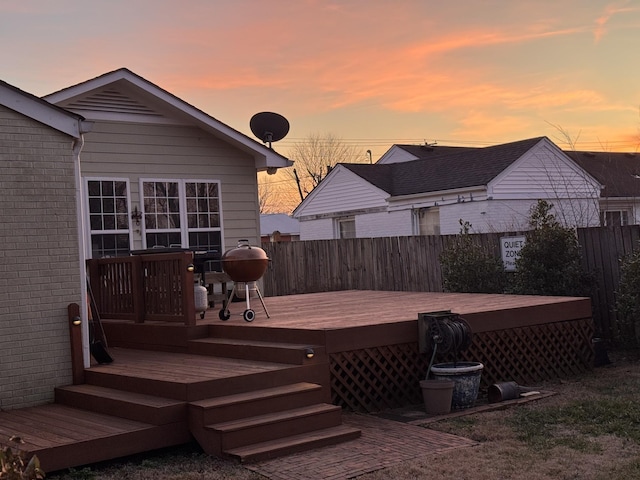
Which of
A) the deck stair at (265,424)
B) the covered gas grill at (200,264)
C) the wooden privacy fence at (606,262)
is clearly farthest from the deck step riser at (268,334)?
the wooden privacy fence at (606,262)

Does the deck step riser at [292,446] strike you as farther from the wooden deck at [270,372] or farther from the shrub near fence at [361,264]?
the shrub near fence at [361,264]

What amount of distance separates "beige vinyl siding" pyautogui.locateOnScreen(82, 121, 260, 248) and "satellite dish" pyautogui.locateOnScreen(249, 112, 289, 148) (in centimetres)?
112

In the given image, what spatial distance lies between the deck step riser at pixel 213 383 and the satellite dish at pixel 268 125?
6623 millimetres

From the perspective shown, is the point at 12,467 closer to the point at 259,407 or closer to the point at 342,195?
the point at 259,407

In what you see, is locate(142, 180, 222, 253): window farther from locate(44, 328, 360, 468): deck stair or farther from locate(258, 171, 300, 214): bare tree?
locate(258, 171, 300, 214): bare tree

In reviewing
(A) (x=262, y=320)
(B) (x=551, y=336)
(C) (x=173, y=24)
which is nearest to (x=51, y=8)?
(C) (x=173, y=24)

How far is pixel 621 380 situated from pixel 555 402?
1403mm

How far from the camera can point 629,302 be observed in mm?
9680

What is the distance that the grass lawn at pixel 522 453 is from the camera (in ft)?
16.8

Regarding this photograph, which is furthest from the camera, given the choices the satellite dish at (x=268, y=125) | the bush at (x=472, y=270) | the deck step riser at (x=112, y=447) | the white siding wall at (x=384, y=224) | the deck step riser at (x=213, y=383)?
the white siding wall at (x=384, y=224)

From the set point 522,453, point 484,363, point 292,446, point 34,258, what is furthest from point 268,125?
point 522,453

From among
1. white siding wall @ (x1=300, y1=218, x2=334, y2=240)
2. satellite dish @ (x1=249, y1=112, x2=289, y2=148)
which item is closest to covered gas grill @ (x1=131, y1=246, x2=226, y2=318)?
satellite dish @ (x1=249, y1=112, x2=289, y2=148)

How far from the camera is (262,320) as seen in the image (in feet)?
27.5

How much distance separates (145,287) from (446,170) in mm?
14214
